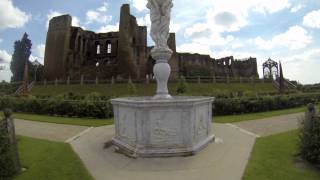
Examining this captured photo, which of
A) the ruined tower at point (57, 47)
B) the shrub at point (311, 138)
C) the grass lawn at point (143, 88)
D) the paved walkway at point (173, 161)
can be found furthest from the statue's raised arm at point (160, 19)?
the ruined tower at point (57, 47)

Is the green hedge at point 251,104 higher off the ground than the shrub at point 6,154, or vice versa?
the green hedge at point 251,104

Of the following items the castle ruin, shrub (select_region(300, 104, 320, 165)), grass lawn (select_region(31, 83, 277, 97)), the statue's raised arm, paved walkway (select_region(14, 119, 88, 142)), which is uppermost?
the castle ruin

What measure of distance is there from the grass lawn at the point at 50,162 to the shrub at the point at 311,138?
4607 millimetres

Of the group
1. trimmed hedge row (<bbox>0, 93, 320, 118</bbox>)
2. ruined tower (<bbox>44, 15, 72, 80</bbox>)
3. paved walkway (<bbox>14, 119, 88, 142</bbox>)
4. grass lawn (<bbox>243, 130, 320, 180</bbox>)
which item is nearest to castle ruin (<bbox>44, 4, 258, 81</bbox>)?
ruined tower (<bbox>44, 15, 72, 80</bbox>)

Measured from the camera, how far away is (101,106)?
623 inches

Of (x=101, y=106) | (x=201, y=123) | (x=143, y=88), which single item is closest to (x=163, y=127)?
(x=201, y=123)

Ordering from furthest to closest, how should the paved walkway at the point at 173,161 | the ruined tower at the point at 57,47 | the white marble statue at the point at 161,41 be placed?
1. the ruined tower at the point at 57,47
2. the white marble statue at the point at 161,41
3. the paved walkway at the point at 173,161

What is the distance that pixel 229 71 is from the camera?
54.9 meters

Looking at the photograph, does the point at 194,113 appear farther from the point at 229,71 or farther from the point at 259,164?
the point at 229,71

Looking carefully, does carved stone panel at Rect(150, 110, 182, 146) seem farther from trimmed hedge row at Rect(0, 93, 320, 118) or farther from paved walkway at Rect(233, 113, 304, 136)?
trimmed hedge row at Rect(0, 93, 320, 118)

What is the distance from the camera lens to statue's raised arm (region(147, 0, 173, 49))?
329 inches

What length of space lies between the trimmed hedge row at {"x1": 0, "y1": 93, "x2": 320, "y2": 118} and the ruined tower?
101 ft

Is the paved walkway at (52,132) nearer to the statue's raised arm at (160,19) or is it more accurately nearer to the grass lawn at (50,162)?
the grass lawn at (50,162)

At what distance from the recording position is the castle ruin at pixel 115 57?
46.2m
